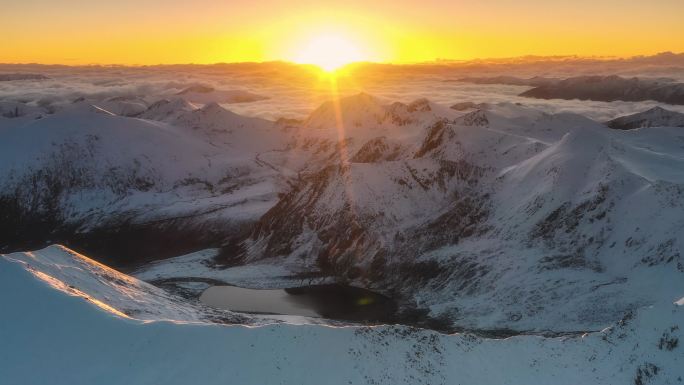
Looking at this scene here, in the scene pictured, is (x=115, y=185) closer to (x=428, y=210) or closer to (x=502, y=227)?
(x=428, y=210)

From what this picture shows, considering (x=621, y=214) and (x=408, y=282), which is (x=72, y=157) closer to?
(x=408, y=282)

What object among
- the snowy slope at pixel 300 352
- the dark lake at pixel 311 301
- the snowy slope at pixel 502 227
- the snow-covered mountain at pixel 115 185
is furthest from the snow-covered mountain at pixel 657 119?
the snowy slope at pixel 300 352

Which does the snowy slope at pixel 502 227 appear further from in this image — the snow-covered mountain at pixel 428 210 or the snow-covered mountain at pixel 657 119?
the snow-covered mountain at pixel 657 119

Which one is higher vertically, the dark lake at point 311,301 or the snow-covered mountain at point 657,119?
the snow-covered mountain at point 657,119

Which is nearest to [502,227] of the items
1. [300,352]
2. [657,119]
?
[300,352]

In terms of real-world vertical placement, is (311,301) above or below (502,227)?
below

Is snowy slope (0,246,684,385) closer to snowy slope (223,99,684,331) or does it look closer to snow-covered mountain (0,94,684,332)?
snowy slope (223,99,684,331)
